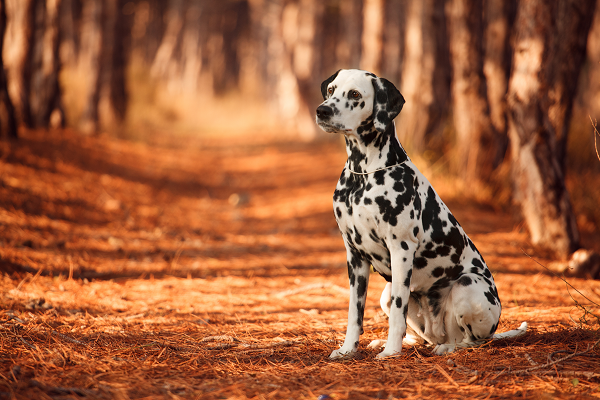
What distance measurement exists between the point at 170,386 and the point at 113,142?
35.7 feet

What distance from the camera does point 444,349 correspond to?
350 centimetres

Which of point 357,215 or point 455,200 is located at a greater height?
point 357,215

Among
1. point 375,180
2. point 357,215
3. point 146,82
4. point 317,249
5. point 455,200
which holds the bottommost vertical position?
point 317,249

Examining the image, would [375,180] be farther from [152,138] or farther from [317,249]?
[152,138]

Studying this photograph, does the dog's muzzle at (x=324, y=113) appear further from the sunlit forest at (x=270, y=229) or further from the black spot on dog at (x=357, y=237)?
the sunlit forest at (x=270, y=229)

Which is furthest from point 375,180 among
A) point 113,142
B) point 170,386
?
point 113,142

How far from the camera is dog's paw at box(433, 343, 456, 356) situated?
348 centimetres

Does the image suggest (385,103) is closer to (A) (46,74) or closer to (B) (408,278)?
(B) (408,278)

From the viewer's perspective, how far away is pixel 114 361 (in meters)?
3.12

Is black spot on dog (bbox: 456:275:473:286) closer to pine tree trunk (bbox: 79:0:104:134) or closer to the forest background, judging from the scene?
the forest background

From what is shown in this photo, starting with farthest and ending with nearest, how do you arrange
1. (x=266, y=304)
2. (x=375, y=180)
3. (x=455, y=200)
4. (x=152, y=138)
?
(x=152, y=138), (x=455, y=200), (x=266, y=304), (x=375, y=180)

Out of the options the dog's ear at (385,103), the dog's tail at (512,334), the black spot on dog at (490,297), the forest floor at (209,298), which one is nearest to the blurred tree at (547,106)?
the forest floor at (209,298)

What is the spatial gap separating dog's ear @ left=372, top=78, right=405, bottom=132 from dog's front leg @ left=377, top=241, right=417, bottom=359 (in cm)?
83

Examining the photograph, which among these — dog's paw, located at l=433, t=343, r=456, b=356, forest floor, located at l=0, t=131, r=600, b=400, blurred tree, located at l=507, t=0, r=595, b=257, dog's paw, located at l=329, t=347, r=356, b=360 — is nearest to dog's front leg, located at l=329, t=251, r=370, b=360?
dog's paw, located at l=329, t=347, r=356, b=360
